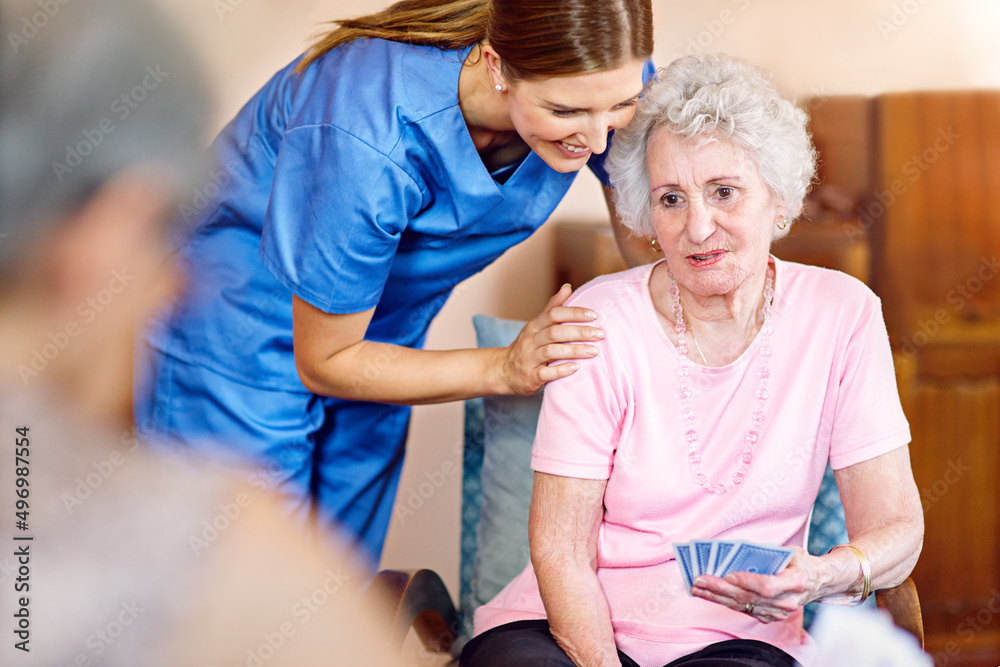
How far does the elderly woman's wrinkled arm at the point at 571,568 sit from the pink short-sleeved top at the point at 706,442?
0.03 m

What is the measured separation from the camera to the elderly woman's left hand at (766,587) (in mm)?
1127

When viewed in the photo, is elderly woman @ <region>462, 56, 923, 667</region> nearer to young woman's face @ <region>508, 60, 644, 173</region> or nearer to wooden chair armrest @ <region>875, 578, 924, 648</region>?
wooden chair armrest @ <region>875, 578, 924, 648</region>

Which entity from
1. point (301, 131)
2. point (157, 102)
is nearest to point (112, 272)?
point (157, 102)

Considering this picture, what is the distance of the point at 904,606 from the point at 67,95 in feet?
5.46

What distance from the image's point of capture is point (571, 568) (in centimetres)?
130

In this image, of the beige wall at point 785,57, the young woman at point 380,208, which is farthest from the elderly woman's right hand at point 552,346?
the beige wall at point 785,57

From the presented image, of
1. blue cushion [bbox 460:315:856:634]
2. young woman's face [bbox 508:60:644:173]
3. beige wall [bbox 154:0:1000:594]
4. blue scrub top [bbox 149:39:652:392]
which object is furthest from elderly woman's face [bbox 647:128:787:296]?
beige wall [bbox 154:0:1000:594]

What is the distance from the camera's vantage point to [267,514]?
5.28 feet

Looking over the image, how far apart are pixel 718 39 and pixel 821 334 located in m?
1.40

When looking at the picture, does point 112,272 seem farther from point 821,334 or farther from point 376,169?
point 821,334

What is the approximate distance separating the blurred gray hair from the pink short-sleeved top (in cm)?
89

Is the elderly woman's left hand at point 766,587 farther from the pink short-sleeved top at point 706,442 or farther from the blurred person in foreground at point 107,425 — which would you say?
the blurred person in foreground at point 107,425

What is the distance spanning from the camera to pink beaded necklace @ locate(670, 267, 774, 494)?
135 cm

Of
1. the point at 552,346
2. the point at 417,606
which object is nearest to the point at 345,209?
the point at 552,346
